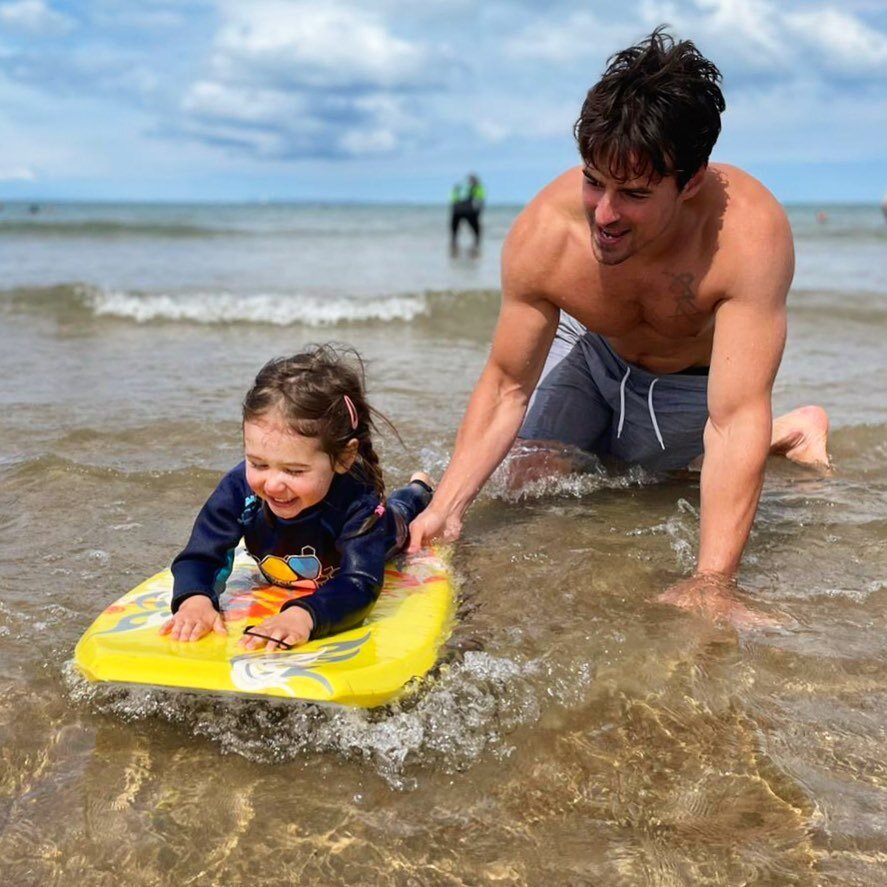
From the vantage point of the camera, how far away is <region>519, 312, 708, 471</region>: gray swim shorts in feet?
13.9

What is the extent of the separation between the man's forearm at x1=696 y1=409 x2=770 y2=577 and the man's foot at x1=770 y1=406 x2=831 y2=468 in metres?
1.77

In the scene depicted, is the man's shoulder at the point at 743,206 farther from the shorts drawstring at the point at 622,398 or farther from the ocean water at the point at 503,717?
the ocean water at the point at 503,717

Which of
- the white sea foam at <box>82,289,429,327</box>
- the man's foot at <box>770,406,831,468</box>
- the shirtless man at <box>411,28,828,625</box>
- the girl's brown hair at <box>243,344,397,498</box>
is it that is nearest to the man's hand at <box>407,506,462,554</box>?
the shirtless man at <box>411,28,828,625</box>

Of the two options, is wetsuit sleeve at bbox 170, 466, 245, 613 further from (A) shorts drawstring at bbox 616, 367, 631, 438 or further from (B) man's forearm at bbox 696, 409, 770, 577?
(A) shorts drawstring at bbox 616, 367, 631, 438

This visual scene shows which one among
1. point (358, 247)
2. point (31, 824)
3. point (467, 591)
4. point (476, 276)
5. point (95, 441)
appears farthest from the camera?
point (358, 247)

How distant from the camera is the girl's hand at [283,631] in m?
2.62

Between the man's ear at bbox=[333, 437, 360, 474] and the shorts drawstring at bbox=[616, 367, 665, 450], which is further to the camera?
the shorts drawstring at bbox=[616, 367, 665, 450]

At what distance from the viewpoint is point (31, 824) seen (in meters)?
2.15

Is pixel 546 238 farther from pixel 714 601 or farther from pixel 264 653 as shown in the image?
pixel 264 653

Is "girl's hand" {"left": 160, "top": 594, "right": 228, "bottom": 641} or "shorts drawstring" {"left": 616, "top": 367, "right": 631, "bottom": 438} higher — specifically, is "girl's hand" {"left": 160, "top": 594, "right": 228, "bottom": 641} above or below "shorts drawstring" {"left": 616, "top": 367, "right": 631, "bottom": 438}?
below

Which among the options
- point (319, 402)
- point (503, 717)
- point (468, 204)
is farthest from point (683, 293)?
point (468, 204)

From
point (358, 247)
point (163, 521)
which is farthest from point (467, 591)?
point (358, 247)

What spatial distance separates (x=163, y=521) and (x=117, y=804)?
1.89 m

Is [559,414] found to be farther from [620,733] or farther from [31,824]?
[31,824]
